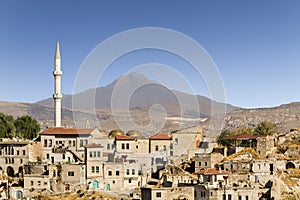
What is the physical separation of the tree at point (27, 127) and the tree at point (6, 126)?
85cm

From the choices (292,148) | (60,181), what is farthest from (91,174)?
(292,148)

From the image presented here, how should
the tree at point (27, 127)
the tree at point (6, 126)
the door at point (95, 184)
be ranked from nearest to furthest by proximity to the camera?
the door at point (95, 184), the tree at point (6, 126), the tree at point (27, 127)

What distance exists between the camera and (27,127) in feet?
212

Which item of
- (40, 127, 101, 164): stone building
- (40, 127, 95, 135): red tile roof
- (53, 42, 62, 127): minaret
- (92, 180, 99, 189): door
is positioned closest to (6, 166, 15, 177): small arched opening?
(40, 127, 101, 164): stone building

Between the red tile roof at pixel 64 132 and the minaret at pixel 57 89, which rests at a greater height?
the minaret at pixel 57 89

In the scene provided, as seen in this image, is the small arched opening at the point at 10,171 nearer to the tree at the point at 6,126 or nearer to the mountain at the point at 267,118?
the tree at the point at 6,126

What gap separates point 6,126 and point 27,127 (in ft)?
9.06

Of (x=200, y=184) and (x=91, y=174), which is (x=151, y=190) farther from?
(x=91, y=174)

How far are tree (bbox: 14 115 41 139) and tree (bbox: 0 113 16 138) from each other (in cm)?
85

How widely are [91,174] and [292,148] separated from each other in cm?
2108

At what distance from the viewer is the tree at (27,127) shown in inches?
2492

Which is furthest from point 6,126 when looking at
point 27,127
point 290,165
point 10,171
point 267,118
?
point 267,118

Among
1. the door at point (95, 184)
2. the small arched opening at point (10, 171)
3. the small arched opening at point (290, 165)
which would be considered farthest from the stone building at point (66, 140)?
the small arched opening at point (290, 165)

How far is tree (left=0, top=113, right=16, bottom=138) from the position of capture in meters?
61.4
